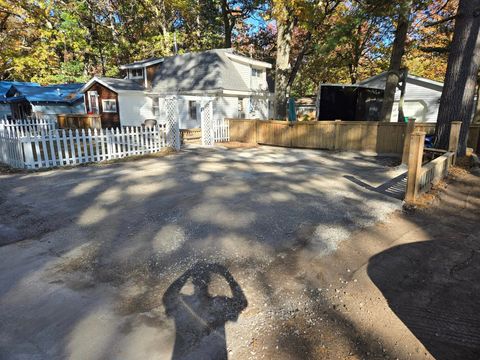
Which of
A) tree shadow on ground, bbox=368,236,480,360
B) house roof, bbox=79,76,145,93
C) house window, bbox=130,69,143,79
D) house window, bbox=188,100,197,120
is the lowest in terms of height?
tree shadow on ground, bbox=368,236,480,360

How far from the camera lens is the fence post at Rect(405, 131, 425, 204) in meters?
5.66

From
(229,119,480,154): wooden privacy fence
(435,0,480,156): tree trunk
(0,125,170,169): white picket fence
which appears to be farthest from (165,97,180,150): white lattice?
(435,0,480,156): tree trunk

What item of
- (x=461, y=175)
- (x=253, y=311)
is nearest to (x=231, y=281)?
(x=253, y=311)

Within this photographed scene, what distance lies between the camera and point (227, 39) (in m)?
27.1

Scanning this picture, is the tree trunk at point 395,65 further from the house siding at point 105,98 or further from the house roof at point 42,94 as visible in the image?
the house roof at point 42,94

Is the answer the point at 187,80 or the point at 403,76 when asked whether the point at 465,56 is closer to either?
the point at 403,76

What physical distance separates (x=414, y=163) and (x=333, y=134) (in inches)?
296

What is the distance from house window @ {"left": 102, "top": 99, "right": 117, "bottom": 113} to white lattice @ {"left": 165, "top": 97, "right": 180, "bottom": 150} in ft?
41.6

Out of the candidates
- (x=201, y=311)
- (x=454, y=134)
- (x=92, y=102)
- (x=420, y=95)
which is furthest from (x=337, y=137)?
(x=92, y=102)

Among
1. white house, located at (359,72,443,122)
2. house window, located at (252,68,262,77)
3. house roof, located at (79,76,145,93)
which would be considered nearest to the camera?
white house, located at (359,72,443,122)

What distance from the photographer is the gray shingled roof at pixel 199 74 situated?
20806 mm

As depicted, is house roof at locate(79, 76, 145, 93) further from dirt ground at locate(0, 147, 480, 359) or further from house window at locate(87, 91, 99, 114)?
dirt ground at locate(0, 147, 480, 359)

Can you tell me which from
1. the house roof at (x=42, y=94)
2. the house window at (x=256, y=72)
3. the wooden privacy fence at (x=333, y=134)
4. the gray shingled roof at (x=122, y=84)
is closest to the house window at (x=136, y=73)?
the gray shingled roof at (x=122, y=84)

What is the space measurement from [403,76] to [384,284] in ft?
46.9
